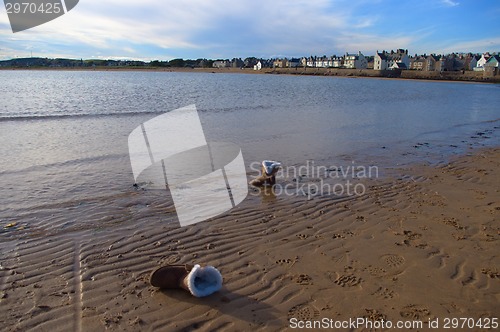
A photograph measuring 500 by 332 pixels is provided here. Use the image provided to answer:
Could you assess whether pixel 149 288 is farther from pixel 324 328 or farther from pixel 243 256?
pixel 324 328

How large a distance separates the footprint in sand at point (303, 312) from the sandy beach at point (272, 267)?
2 cm

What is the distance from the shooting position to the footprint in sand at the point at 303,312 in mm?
3629

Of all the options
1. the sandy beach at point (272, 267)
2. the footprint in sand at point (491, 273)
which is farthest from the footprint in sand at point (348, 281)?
the footprint in sand at point (491, 273)

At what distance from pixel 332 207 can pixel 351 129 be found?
10458 mm

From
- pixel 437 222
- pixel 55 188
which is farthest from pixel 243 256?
pixel 55 188

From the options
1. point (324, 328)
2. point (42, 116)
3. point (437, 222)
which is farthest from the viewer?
point (42, 116)

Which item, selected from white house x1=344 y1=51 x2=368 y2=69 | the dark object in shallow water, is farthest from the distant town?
the dark object in shallow water

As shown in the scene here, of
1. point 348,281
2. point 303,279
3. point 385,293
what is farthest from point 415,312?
point 303,279

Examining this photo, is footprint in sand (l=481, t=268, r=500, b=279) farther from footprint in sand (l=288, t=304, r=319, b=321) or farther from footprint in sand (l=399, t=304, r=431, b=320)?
footprint in sand (l=288, t=304, r=319, b=321)

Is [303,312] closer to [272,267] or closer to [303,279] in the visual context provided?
[303,279]

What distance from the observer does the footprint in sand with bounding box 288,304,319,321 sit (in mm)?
3629

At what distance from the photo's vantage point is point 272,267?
4.54m

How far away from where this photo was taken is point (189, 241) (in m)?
5.27

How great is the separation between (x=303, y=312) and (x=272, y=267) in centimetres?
91
